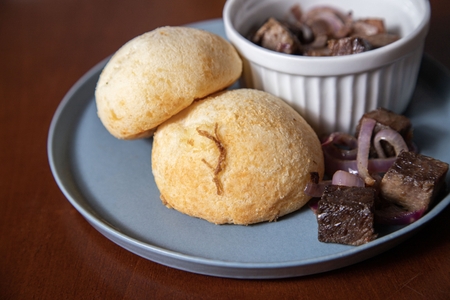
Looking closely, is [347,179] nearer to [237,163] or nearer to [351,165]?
[351,165]

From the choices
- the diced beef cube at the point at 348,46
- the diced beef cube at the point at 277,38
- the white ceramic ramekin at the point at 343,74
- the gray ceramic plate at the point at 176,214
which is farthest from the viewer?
the diced beef cube at the point at 277,38

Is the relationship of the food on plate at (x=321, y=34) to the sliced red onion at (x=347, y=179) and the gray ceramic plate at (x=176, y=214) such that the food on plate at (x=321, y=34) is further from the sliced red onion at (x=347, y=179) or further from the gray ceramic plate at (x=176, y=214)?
the sliced red onion at (x=347, y=179)

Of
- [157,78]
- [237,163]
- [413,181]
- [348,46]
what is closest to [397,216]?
[413,181]

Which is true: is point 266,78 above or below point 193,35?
below

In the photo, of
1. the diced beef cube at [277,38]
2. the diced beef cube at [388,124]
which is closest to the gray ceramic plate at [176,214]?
the diced beef cube at [388,124]

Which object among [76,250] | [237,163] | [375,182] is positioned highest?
[237,163]

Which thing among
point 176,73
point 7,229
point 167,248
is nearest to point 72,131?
point 7,229

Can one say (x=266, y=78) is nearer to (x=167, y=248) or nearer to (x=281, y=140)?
(x=281, y=140)
